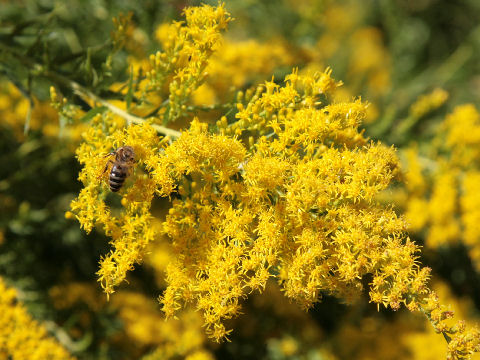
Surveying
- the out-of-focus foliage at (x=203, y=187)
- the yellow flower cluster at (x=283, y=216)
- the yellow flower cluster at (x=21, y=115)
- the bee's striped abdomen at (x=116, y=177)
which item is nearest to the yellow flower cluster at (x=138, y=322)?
the out-of-focus foliage at (x=203, y=187)

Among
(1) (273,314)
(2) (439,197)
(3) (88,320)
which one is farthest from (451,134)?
(3) (88,320)

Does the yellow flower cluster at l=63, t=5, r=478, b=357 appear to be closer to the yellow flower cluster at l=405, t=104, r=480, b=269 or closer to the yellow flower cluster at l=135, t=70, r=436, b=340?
the yellow flower cluster at l=135, t=70, r=436, b=340

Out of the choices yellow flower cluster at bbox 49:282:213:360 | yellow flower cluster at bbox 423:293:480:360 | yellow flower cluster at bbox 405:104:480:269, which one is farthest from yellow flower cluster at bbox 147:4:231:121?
yellow flower cluster at bbox 405:104:480:269

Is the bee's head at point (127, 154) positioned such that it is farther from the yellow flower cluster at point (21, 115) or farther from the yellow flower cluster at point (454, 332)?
the yellow flower cluster at point (21, 115)

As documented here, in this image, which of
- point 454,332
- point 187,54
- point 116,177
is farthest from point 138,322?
point 454,332

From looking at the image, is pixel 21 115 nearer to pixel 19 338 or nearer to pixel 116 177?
pixel 19 338

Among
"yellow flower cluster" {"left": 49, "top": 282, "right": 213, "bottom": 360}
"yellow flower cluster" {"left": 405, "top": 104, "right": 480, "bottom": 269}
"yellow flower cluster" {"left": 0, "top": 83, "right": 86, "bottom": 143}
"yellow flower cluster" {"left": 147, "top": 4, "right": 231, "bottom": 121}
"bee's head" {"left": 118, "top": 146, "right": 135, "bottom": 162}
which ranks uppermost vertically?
"yellow flower cluster" {"left": 147, "top": 4, "right": 231, "bottom": 121}

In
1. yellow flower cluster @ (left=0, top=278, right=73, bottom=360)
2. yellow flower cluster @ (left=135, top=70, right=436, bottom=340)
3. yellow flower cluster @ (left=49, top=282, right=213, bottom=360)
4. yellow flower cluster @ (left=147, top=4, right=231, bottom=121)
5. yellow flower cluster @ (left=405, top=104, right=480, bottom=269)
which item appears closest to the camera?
yellow flower cluster @ (left=135, top=70, right=436, bottom=340)

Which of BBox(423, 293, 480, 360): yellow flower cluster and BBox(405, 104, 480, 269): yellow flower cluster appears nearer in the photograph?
BBox(423, 293, 480, 360): yellow flower cluster
